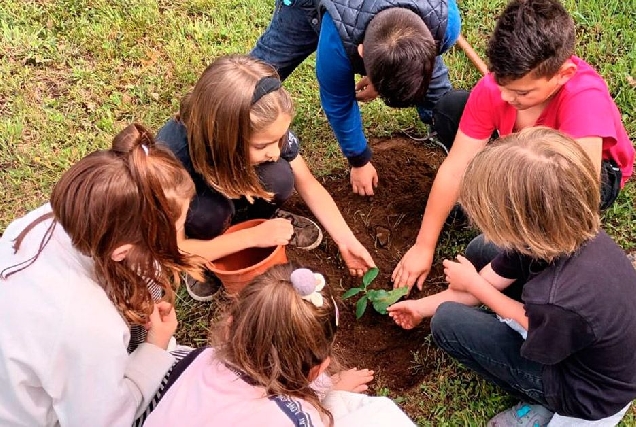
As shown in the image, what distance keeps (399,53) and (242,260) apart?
3.17 feet

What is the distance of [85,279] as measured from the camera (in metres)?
1.79

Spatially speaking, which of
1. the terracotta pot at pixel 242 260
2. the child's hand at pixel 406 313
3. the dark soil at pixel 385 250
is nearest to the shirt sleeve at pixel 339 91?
the dark soil at pixel 385 250

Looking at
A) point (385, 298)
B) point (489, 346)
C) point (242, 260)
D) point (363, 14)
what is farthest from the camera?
point (242, 260)

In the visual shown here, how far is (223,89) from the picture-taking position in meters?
2.13

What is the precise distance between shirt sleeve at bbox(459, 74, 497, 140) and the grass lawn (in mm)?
685

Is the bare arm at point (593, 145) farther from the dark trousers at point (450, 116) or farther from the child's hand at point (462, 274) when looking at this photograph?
the child's hand at point (462, 274)

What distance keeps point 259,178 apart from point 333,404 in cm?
91

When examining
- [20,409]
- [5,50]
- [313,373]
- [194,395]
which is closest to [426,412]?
[313,373]

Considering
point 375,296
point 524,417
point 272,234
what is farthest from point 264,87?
point 524,417

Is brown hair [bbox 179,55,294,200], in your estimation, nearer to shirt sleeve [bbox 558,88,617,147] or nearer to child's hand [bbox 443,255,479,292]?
child's hand [bbox 443,255,479,292]

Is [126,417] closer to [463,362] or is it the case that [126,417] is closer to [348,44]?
[463,362]

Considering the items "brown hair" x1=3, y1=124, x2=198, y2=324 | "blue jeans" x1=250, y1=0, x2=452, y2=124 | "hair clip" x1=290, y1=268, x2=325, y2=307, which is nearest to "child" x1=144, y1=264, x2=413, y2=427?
"hair clip" x1=290, y1=268, x2=325, y2=307

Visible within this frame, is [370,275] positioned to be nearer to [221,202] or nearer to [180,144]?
[221,202]

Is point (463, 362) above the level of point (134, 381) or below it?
below
